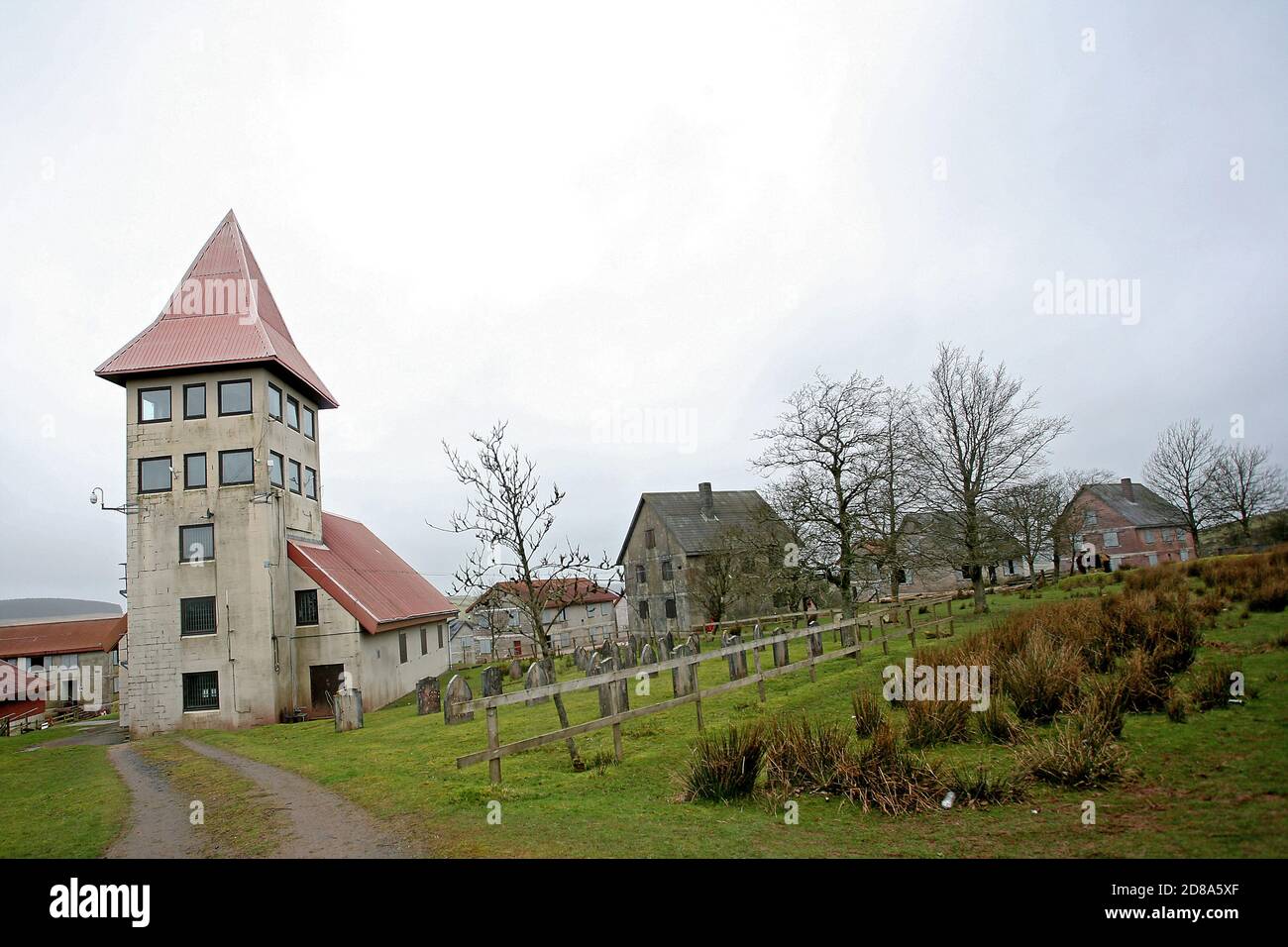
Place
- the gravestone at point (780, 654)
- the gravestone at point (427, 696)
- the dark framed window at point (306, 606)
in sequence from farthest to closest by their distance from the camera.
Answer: the dark framed window at point (306, 606), the gravestone at point (427, 696), the gravestone at point (780, 654)

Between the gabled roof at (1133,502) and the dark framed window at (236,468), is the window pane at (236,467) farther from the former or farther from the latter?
the gabled roof at (1133,502)

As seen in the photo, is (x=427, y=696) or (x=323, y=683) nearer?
(x=427, y=696)

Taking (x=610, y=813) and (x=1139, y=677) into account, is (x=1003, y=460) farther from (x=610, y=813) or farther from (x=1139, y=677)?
(x=610, y=813)

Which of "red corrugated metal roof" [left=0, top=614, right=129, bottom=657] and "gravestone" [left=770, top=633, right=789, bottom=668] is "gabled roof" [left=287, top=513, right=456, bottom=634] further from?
"red corrugated metal roof" [left=0, top=614, right=129, bottom=657]

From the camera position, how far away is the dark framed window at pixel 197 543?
26047mm

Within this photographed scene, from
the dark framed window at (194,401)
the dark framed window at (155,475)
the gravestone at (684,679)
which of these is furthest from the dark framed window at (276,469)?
the gravestone at (684,679)

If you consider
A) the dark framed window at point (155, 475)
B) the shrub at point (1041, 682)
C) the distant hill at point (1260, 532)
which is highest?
the dark framed window at point (155, 475)

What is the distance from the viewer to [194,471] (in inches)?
1046

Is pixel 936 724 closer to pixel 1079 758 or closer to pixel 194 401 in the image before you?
pixel 1079 758

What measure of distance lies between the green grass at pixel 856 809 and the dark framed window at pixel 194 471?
16.5m


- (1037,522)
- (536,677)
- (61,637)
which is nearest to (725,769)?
(536,677)

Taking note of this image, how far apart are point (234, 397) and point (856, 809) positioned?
85.2ft
